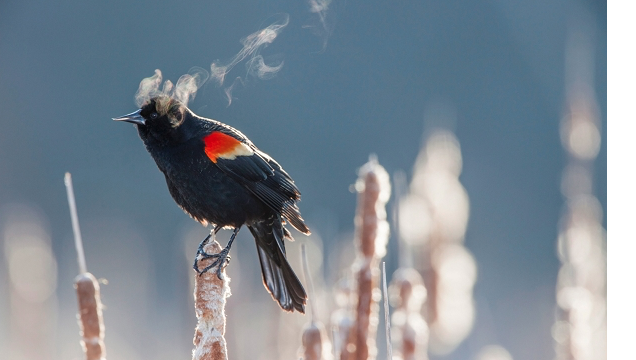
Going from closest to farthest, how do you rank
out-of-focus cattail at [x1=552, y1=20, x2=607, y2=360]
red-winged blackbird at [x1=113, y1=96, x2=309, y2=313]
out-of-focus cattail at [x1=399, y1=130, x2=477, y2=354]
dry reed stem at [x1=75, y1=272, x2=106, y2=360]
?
1. dry reed stem at [x1=75, y1=272, x2=106, y2=360]
2. red-winged blackbird at [x1=113, y1=96, x2=309, y2=313]
3. out-of-focus cattail at [x1=552, y1=20, x2=607, y2=360]
4. out-of-focus cattail at [x1=399, y1=130, x2=477, y2=354]

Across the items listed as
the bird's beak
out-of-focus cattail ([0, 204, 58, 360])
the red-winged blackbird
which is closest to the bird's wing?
the red-winged blackbird

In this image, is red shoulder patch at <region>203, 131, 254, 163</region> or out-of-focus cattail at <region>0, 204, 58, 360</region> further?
out-of-focus cattail at <region>0, 204, 58, 360</region>

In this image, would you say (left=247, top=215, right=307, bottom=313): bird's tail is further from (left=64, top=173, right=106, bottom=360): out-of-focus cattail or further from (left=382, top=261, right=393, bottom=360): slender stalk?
(left=64, top=173, right=106, bottom=360): out-of-focus cattail

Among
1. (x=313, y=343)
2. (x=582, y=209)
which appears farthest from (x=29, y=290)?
(x=582, y=209)

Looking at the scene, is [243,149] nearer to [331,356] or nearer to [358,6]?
[331,356]

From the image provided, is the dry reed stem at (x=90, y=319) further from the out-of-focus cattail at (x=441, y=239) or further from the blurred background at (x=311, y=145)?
the out-of-focus cattail at (x=441, y=239)

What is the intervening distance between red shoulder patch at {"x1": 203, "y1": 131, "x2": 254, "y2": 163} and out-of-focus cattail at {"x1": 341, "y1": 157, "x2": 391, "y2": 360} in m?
0.49

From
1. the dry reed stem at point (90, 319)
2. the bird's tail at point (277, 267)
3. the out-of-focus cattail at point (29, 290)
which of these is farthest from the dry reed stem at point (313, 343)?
the out-of-focus cattail at point (29, 290)

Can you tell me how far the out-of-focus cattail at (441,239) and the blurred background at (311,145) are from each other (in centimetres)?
3

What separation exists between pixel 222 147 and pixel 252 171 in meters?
0.13

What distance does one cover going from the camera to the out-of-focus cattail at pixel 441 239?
8.43ft

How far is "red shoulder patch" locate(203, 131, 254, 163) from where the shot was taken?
2037 mm

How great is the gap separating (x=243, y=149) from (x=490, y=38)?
258 inches

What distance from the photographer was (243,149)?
6.82ft
